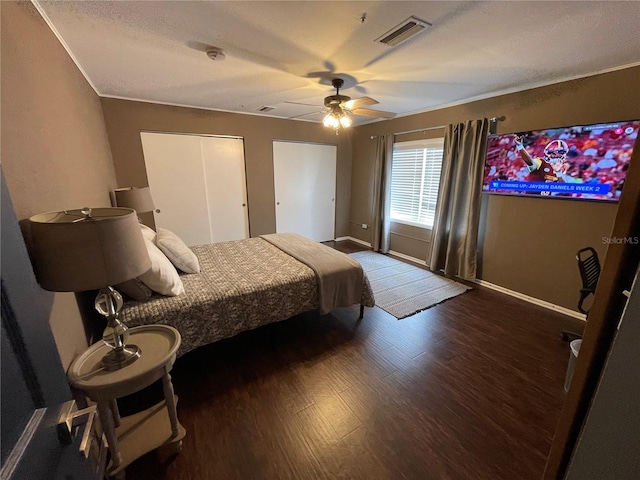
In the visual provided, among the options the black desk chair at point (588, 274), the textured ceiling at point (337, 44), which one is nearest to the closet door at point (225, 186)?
the textured ceiling at point (337, 44)

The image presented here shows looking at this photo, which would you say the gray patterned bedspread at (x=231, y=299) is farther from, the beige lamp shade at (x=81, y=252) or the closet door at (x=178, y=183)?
the closet door at (x=178, y=183)

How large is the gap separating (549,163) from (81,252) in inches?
151

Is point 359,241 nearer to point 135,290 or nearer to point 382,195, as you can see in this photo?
point 382,195

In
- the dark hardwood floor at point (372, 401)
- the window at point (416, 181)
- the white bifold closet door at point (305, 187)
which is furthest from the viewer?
the white bifold closet door at point (305, 187)

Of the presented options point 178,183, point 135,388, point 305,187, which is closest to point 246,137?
point 178,183

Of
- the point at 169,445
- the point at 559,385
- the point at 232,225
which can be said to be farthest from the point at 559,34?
the point at 232,225

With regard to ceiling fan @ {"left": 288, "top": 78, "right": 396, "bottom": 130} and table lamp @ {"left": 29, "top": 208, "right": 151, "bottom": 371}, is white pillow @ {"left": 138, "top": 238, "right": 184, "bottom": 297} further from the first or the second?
ceiling fan @ {"left": 288, "top": 78, "right": 396, "bottom": 130}

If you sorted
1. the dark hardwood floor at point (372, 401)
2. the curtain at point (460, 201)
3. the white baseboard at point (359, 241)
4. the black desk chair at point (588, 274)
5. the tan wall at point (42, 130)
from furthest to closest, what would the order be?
the white baseboard at point (359, 241) < the curtain at point (460, 201) < the black desk chair at point (588, 274) < the dark hardwood floor at point (372, 401) < the tan wall at point (42, 130)

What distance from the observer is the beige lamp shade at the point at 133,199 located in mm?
2869

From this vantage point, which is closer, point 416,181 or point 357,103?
point 357,103

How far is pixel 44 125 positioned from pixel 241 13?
1250 millimetres

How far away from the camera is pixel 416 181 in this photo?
13.9ft

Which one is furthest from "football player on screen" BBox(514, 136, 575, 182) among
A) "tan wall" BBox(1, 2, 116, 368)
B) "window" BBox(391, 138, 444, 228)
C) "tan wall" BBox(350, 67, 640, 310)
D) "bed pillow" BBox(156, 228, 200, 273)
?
"tan wall" BBox(1, 2, 116, 368)

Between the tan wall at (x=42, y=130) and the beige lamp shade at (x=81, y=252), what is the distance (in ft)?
0.77
